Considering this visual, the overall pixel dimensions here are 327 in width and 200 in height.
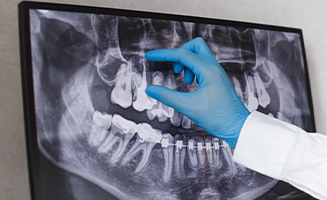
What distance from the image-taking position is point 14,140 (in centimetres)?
94

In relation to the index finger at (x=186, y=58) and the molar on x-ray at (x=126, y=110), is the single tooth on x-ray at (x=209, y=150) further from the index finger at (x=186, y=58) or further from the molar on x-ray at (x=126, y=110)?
the index finger at (x=186, y=58)

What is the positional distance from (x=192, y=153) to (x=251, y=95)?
0.35 metres

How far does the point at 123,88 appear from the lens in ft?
3.04

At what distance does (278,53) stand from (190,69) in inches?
20.7

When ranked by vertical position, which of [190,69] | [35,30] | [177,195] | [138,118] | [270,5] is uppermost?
[270,5]

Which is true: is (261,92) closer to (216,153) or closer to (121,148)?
(216,153)

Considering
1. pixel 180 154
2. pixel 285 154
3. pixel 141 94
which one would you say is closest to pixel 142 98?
pixel 141 94

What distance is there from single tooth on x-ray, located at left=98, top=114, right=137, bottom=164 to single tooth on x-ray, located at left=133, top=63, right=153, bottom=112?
6cm

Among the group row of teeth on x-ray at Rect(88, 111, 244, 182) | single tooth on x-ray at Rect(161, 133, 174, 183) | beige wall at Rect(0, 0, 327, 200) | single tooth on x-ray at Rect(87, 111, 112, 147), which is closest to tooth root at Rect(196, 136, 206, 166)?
row of teeth on x-ray at Rect(88, 111, 244, 182)

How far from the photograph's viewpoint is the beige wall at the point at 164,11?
0.93 metres

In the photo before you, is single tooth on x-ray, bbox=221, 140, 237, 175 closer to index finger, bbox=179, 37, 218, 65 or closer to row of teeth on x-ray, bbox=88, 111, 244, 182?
row of teeth on x-ray, bbox=88, 111, 244, 182

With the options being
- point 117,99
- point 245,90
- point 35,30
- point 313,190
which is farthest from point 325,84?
point 35,30

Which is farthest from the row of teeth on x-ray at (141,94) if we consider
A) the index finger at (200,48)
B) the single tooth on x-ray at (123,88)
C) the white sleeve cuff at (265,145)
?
the white sleeve cuff at (265,145)

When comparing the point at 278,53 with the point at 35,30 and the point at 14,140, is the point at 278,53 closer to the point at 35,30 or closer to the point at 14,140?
the point at 35,30
